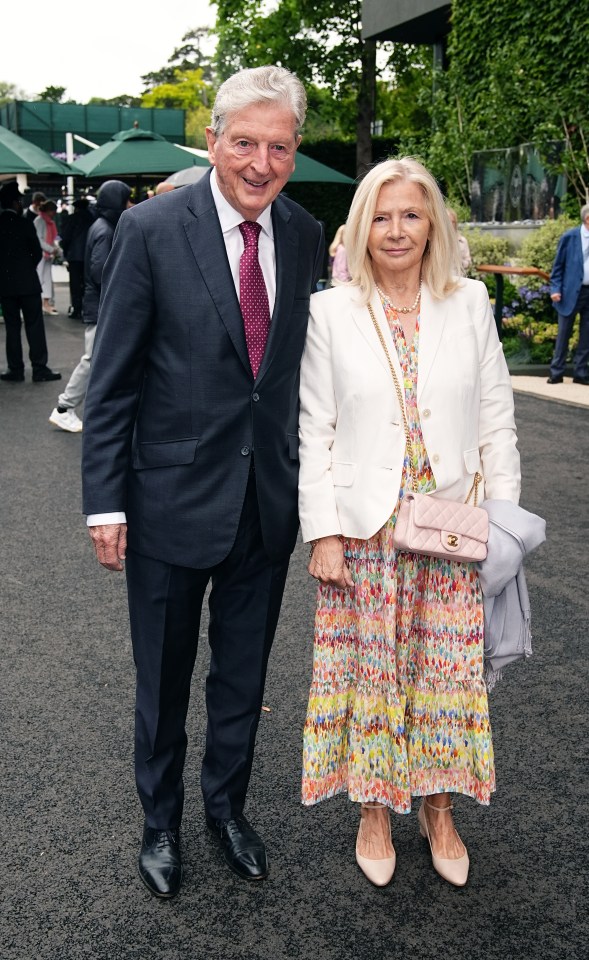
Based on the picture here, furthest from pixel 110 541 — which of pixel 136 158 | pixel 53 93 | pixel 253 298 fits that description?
pixel 53 93

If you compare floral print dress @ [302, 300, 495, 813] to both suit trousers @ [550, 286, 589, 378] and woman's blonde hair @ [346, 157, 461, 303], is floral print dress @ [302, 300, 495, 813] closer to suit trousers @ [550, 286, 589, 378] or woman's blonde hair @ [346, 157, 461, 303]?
woman's blonde hair @ [346, 157, 461, 303]

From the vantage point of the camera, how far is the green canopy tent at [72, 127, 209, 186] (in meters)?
15.8

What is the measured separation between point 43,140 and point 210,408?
70.3 m

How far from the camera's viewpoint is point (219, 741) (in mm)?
2988

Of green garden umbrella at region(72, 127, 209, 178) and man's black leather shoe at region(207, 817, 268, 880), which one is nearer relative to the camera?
man's black leather shoe at region(207, 817, 268, 880)

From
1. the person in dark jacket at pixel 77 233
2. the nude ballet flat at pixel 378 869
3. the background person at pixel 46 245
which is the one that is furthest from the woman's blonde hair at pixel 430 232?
the background person at pixel 46 245

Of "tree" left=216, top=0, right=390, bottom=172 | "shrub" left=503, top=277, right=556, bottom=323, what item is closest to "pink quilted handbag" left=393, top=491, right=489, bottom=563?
"shrub" left=503, top=277, right=556, bottom=323

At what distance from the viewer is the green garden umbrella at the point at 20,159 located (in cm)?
1153

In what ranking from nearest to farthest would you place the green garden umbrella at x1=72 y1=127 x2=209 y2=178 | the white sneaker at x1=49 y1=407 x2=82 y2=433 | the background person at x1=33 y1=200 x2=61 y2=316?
the white sneaker at x1=49 y1=407 x2=82 y2=433 < the green garden umbrella at x1=72 y1=127 x2=209 y2=178 < the background person at x1=33 y1=200 x2=61 y2=316

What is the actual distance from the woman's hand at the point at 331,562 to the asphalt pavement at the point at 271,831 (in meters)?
0.85

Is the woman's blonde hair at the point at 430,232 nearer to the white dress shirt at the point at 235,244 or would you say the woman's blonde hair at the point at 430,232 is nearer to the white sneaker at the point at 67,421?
the white dress shirt at the point at 235,244

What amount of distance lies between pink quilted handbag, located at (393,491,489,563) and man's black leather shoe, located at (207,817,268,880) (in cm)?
97

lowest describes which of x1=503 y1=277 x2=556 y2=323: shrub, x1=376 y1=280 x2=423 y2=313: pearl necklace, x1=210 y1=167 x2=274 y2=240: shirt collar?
x1=503 y1=277 x2=556 y2=323: shrub

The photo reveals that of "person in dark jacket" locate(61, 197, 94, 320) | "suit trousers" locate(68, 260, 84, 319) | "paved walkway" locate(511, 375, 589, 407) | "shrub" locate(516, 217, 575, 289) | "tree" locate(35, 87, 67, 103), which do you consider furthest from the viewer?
"tree" locate(35, 87, 67, 103)
